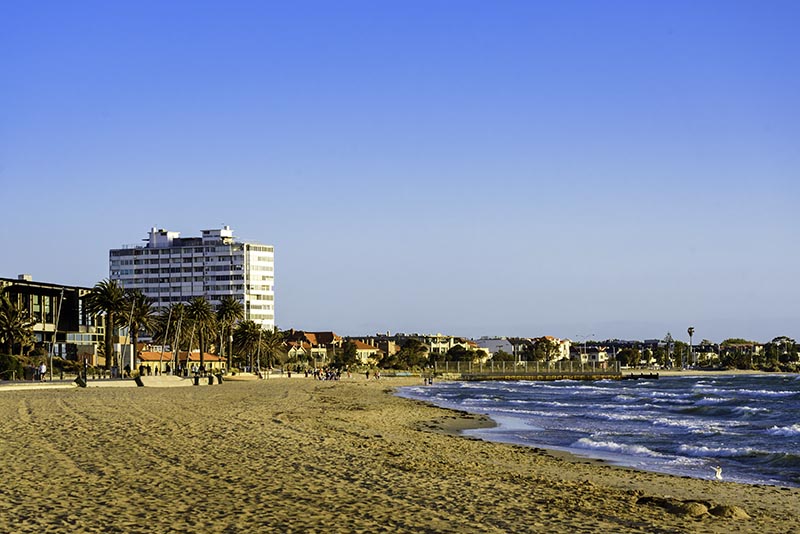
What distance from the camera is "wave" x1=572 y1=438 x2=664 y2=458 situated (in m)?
28.6

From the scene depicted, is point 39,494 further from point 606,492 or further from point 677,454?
point 677,454

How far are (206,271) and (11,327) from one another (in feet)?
355

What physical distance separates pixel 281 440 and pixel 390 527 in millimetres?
13201

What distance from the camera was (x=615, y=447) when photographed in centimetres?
3000

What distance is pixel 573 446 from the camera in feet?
100.0

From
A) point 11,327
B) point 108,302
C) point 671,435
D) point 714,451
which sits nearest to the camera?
point 714,451

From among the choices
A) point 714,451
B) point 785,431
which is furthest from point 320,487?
point 785,431

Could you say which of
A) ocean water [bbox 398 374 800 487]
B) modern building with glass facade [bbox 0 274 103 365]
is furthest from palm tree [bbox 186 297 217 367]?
ocean water [bbox 398 374 800 487]

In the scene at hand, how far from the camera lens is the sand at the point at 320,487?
13.0 m

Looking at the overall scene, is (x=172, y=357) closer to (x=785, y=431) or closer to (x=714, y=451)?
(x=785, y=431)

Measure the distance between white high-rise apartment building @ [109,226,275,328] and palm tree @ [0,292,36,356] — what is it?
333 feet

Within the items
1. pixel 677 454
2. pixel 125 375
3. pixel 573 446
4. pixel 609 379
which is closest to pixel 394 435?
pixel 573 446

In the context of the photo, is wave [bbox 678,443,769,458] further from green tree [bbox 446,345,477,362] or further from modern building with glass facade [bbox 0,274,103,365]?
green tree [bbox 446,345,477,362]

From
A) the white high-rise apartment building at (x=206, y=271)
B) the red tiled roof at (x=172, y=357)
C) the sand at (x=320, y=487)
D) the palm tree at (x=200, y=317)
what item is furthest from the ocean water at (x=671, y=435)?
the white high-rise apartment building at (x=206, y=271)
